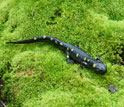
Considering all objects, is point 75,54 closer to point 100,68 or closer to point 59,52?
point 59,52

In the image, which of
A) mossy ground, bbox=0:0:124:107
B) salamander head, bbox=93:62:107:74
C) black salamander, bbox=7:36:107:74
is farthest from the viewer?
black salamander, bbox=7:36:107:74

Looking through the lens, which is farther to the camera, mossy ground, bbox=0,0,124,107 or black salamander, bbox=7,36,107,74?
black salamander, bbox=7,36,107,74

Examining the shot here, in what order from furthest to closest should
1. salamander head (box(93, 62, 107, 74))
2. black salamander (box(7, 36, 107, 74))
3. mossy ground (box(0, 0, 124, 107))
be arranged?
black salamander (box(7, 36, 107, 74)) < salamander head (box(93, 62, 107, 74)) < mossy ground (box(0, 0, 124, 107))

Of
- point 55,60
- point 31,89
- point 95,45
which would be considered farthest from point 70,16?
point 31,89

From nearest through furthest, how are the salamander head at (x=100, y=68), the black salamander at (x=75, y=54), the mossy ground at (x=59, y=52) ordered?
1. the mossy ground at (x=59, y=52)
2. the salamander head at (x=100, y=68)
3. the black salamander at (x=75, y=54)

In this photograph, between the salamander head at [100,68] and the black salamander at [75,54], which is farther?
the black salamander at [75,54]

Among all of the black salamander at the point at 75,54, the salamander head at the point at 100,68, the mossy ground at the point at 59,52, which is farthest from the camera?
the black salamander at the point at 75,54

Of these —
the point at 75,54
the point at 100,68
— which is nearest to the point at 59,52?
the point at 75,54
